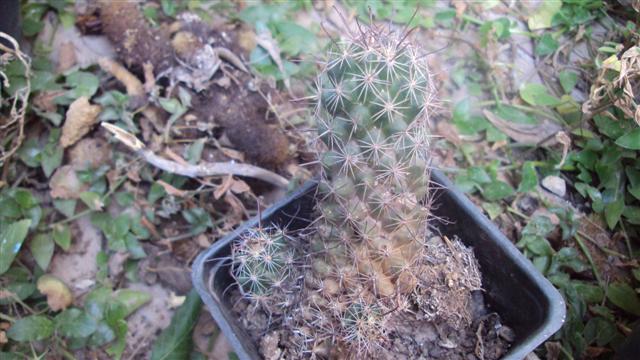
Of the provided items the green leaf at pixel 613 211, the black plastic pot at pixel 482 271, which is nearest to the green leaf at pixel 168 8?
the black plastic pot at pixel 482 271

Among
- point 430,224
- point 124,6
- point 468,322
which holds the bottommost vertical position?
point 468,322

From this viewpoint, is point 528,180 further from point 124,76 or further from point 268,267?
point 124,76

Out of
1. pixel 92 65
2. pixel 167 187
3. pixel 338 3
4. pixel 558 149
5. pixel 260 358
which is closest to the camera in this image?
pixel 260 358

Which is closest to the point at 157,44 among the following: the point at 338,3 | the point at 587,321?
the point at 338,3

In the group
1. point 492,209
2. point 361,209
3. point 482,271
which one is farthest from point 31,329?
point 492,209

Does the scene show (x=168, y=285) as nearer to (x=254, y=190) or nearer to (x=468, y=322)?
(x=254, y=190)

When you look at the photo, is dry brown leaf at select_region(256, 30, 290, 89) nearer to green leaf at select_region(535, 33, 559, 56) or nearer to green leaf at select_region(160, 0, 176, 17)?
green leaf at select_region(160, 0, 176, 17)

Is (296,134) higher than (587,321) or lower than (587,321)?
higher
